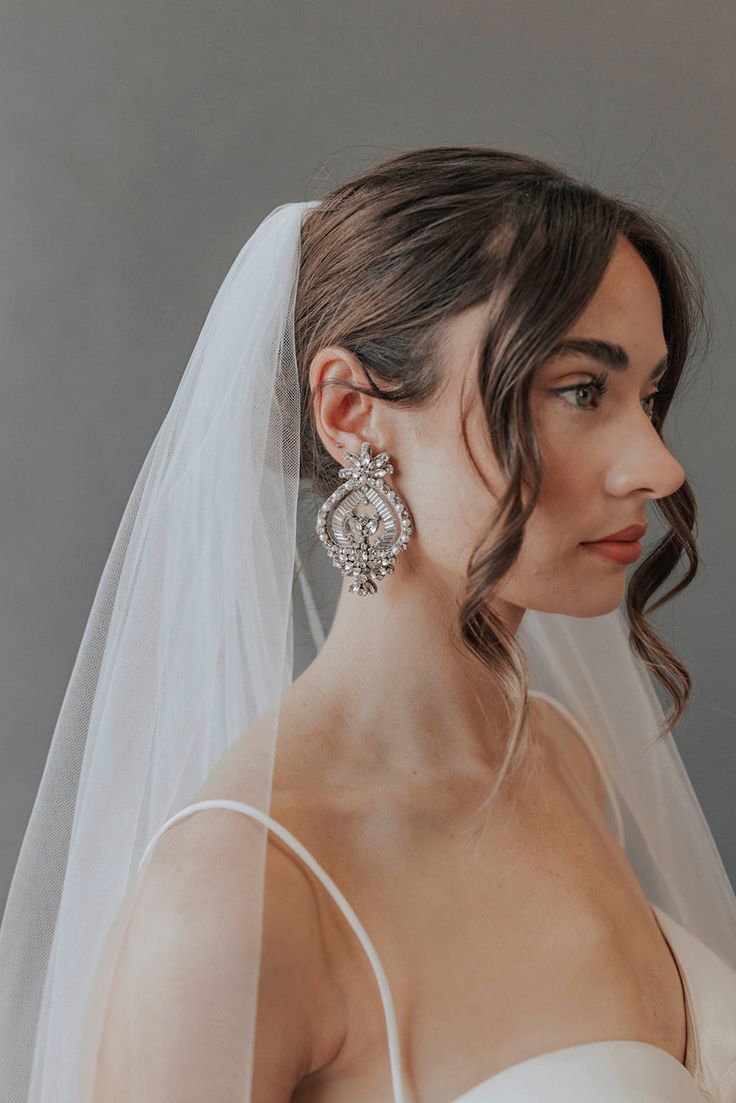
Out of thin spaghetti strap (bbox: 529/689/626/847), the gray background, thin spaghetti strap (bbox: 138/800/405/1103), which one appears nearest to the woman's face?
thin spaghetti strap (bbox: 138/800/405/1103)

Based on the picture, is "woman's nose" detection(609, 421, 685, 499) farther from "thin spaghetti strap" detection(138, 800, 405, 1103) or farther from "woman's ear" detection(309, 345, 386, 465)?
A: "thin spaghetti strap" detection(138, 800, 405, 1103)

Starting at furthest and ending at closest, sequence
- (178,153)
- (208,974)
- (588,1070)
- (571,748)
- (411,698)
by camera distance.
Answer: (178,153)
(571,748)
(411,698)
(588,1070)
(208,974)

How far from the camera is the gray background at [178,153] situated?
4.78 feet

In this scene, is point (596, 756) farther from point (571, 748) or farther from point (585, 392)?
point (585, 392)

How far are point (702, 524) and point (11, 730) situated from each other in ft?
3.39

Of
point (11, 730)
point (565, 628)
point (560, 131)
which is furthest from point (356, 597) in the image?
point (560, 131)

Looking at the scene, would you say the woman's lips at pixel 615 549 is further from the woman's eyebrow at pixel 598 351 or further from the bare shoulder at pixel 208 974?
the bare shoulder at pixel 208 974

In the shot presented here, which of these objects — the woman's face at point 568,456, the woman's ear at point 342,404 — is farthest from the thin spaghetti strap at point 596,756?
the woman's ear at point 342,404

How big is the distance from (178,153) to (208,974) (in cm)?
109

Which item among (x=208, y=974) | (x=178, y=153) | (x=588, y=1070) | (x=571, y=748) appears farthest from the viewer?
(x=178, y=153)

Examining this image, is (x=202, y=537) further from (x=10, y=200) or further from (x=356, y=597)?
(x=10, y=200)

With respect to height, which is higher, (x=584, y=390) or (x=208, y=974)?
(x=584, y=390)

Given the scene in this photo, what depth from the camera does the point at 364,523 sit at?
1.00 m

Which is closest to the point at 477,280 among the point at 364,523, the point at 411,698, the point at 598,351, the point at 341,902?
the point at 598,351
